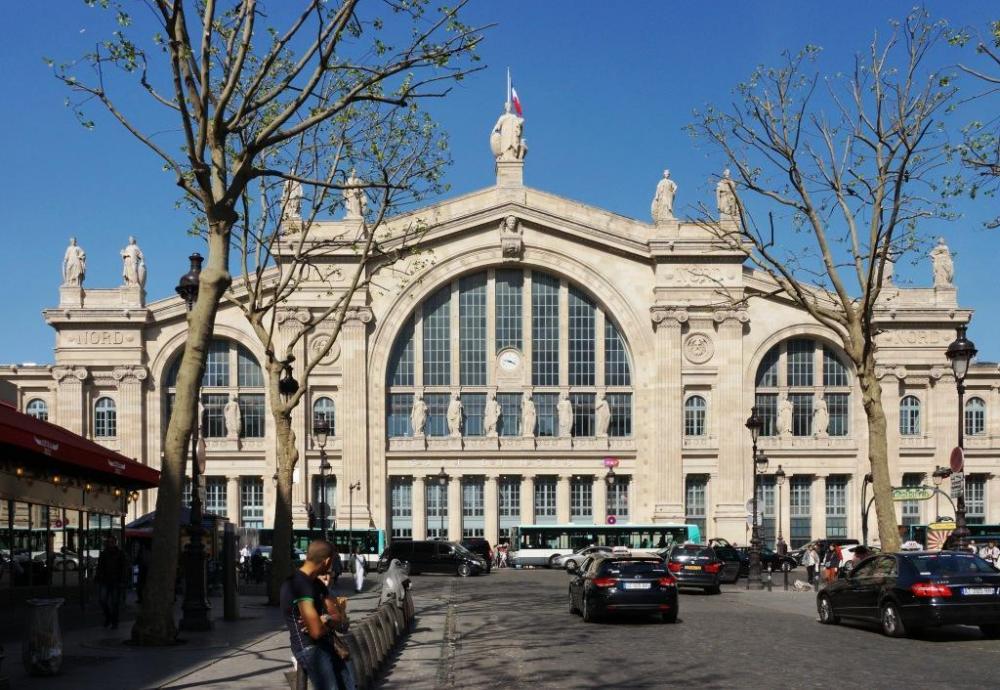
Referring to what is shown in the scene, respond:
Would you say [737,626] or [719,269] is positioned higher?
[719,269]

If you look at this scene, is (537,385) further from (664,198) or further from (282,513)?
(282,513)

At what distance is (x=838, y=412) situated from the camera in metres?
68.5

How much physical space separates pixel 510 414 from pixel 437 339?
5.55 m

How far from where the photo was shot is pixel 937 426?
68438 millimetres

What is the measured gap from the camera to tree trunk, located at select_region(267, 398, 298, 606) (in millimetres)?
31156

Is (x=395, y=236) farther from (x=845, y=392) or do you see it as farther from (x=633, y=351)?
→ (x=845, y=392)

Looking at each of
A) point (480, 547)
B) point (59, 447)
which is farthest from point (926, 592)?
point (480, 547)

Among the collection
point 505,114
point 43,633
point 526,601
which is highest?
point 505,114

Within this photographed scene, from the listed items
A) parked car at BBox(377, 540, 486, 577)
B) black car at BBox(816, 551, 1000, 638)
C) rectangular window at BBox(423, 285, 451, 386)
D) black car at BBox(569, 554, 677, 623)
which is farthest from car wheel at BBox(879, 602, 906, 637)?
rectangular window at BBox(423, 285, 451, 386)

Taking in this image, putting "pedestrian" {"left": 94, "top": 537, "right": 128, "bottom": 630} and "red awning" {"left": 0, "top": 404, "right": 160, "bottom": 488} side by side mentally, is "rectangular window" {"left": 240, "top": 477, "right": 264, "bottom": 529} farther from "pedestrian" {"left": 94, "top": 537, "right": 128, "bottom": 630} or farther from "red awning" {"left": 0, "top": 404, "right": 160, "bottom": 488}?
"pedestrian" {"left": 94, "top": 537, "right": 128, "bottom": 630}

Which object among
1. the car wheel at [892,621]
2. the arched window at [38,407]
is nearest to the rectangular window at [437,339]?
the arched window at [38,407]

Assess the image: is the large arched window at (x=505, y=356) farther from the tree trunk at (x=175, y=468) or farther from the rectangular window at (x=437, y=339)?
the tree trunk at (x=175, y=468)

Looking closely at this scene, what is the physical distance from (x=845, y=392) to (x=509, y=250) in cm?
1966

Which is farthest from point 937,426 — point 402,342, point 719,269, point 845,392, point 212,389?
point 212,389
